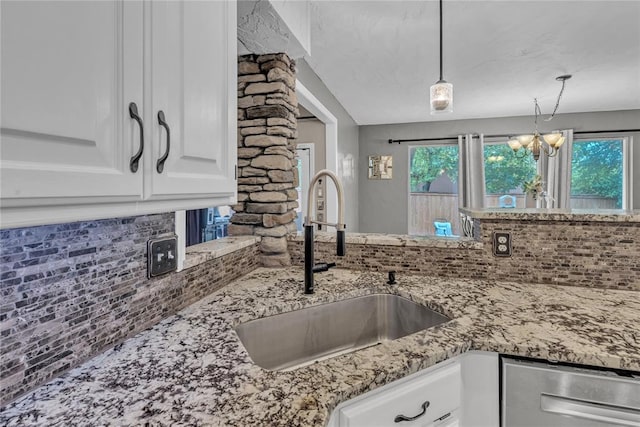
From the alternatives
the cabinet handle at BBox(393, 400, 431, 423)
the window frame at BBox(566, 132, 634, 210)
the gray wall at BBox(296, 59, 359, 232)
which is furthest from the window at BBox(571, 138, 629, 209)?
the cabinet handle at BBox(393, 400, 431, 423)

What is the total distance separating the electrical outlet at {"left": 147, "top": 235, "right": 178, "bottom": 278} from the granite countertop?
162 millimetres

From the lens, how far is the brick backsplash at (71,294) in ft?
2.21

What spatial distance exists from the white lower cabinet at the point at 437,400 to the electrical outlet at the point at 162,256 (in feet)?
2.27

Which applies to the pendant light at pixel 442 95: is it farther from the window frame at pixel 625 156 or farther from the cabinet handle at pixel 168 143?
the window frame at pixel 625 156

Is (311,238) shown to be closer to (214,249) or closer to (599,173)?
(214,249)

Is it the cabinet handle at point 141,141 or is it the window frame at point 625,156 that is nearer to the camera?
the cabinet handle at point 141,141

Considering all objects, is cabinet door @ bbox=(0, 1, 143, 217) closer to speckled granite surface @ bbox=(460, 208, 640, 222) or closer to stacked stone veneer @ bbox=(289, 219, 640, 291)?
stacked stone veneer @ bbox=(289, 219, 640, 291)

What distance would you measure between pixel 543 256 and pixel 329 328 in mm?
983

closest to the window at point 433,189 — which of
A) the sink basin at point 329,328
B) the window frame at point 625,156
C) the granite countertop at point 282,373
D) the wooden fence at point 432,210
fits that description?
the wooden fence at point 432,210

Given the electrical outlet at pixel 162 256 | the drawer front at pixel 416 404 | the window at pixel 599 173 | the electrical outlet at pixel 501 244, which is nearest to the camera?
the drawer front at pixel 416 404

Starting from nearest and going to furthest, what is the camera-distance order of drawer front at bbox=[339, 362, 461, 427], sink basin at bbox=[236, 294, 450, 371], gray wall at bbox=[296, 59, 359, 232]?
drawer front at bbox=[339, 362, 461, 427] → sink basin at bbox=[236, 294, 450, 371] → gray wall at bbox=[296, 59, 359, 232]

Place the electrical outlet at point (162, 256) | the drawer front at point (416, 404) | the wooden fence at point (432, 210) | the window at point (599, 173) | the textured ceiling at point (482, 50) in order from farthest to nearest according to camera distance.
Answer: the wooden fence at point (432, 210) → the window at point (599, 173) → the textured ceiling at point (482, 50) → the electrical outlet at point (162, 256) → the drawer front at point (416, 404)

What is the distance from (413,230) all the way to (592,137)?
3023 millimetres

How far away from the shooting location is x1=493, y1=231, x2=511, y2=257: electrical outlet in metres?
1.50
